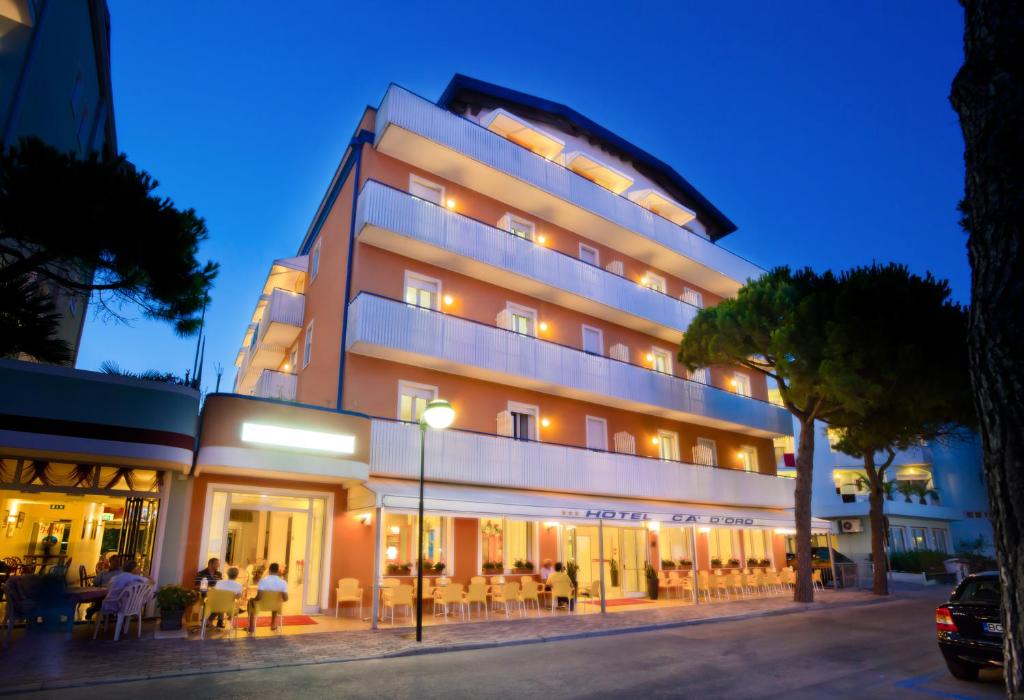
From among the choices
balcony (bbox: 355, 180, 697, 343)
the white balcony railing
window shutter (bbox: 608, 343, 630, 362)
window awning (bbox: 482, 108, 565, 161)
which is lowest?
the white balcony railing

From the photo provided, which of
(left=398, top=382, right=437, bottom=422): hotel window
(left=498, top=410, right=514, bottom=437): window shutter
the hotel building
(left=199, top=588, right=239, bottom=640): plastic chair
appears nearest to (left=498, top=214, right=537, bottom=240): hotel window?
the hotel building

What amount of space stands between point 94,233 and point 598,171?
21.5 m

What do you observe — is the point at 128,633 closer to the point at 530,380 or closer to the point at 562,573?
the point at 562,573

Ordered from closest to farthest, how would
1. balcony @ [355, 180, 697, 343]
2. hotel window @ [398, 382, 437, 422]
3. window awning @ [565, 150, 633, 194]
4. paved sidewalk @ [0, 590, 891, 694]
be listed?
1. paved sidewalk @ [0, 590, 891, 694]
2. hotel window @ [398, 382, 437, 422]
3. balcony @ [355, 180, 697, 343]
4. window awning @ [565, 150, 633, 194]

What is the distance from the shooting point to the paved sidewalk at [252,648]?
913 cm

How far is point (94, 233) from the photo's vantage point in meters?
8.40

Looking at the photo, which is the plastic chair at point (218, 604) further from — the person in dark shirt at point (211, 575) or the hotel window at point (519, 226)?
the hotel window at point (519, 226)

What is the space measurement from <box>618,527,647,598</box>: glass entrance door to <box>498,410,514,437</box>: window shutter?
6.53 m

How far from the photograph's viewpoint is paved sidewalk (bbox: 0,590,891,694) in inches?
360

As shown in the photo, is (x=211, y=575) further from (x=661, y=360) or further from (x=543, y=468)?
(x=661, y=360)

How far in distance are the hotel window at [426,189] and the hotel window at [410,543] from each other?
984 cm

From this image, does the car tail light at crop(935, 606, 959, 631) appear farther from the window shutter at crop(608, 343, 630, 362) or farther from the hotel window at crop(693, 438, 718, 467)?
the hotel window at crop(693, 438, 718, 467)

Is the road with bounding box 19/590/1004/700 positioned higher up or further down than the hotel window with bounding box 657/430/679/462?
further down

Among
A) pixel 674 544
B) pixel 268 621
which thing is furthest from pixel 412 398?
pixel 674 544
